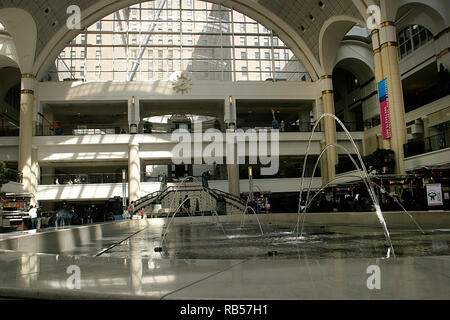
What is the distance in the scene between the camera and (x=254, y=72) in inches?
1428

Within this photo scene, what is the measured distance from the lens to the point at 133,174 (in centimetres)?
3159

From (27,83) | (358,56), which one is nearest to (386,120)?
(358,56)

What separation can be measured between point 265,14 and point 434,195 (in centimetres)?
2755

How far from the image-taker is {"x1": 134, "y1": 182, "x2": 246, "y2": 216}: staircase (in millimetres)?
26766

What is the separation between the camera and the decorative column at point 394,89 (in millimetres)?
23391

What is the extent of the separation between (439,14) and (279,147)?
15.0 metres

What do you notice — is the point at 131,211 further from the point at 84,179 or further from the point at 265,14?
the point at 265,14

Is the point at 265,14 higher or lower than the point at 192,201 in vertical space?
higher

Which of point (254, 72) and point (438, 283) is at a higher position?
point (254, 72)

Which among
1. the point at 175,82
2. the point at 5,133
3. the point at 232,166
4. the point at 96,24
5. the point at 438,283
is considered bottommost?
the point at 438,283

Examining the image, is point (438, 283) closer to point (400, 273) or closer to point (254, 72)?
point (400, 273)

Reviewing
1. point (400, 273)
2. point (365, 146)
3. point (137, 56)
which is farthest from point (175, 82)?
point (400, 273)

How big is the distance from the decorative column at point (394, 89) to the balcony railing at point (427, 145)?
0.66m

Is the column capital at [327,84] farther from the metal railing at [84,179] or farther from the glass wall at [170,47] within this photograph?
the metal railing at [84,179]
